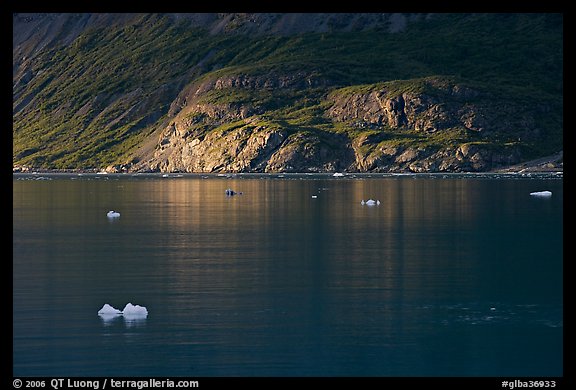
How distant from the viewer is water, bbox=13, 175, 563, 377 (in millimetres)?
30703

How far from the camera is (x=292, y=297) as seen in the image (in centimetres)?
4138

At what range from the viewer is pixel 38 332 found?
34531mm

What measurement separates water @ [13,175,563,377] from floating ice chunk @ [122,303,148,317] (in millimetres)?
618

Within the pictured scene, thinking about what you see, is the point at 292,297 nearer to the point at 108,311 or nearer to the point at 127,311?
the point at 127,311

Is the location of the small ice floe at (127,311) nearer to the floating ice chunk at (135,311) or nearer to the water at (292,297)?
the floating ice chunk at (135,311)

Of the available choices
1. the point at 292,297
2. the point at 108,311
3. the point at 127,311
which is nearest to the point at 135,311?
the point at 127,311

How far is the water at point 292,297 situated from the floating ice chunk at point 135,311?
0.62 metres

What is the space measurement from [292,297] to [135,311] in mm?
7405

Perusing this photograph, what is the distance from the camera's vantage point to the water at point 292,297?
30.7 meters

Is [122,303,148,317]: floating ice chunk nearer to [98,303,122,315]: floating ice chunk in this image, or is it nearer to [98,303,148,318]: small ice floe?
[98,303,148,318]: small ice floe

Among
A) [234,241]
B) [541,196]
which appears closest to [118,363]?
[234,241]

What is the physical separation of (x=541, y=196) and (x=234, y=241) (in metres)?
64.6

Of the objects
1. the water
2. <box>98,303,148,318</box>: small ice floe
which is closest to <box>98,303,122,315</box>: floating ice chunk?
<box>98,303,148,318</box>: small ice floe
